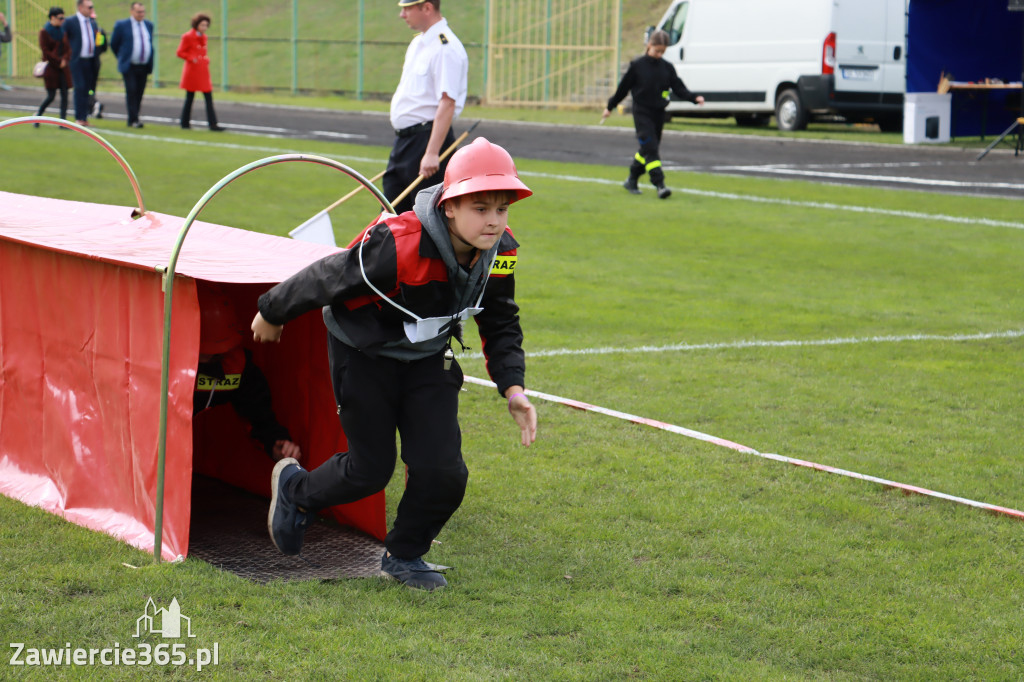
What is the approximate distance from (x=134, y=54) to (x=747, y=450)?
57.2 ft

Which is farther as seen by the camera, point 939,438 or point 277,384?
point 939,438

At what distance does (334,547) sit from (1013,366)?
4650 mm

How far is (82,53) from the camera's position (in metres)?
19.5

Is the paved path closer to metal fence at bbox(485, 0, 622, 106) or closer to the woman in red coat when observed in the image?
the woman in red coat

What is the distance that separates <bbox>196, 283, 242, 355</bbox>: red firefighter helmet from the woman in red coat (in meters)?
16.7

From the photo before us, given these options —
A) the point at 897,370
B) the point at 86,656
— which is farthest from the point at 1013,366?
the point at 86,656

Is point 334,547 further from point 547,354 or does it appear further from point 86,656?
point 547,354

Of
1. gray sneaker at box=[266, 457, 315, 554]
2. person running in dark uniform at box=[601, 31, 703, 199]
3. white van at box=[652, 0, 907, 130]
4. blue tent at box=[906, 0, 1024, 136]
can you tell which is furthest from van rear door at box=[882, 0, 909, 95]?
gray sneaker at box=[266, 457, 315, 554]

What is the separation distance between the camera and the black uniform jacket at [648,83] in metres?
14.5

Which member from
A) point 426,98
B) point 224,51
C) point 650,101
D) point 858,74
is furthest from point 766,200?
point 224,51

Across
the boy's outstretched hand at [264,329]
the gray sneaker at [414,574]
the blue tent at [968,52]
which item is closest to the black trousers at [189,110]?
the blue tent at [968,52]

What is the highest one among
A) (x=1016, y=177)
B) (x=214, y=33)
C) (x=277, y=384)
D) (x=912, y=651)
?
(x=214, y=33)

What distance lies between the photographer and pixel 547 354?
7531mm

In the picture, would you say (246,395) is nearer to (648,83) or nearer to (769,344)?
(769,344)
